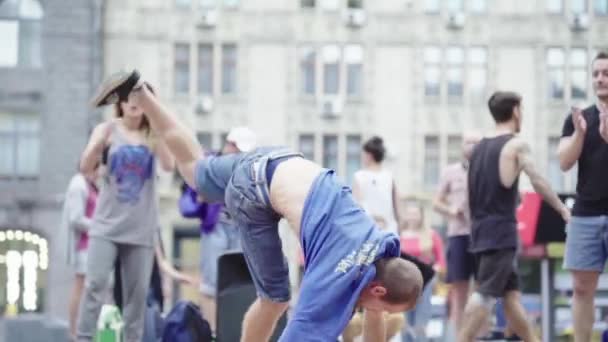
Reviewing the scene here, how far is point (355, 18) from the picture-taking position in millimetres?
40844

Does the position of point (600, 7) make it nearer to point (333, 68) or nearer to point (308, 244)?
point (333, 68)

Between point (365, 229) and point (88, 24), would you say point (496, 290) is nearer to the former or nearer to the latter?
point (365, 229)

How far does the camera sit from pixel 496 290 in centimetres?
884

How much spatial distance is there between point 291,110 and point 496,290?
32.3 m

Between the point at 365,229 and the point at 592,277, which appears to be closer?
the point at 365,229

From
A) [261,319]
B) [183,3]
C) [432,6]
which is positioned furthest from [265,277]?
[432,6]

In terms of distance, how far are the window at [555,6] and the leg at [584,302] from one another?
34097mm

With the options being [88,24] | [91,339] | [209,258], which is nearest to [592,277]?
[91,339]

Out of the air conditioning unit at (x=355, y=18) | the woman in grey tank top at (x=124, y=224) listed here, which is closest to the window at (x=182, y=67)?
the air conditioning unit at (x=355, y=18)

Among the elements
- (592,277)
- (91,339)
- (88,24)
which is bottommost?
(91,339)

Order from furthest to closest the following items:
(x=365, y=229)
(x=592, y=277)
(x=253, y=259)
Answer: (x=592, y=277) → (x=253, y=259) → (x=365, y=229)

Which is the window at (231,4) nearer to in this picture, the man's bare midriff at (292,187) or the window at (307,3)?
the window at (307,3)

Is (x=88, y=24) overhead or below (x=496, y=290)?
overhead

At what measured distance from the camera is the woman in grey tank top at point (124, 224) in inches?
357
